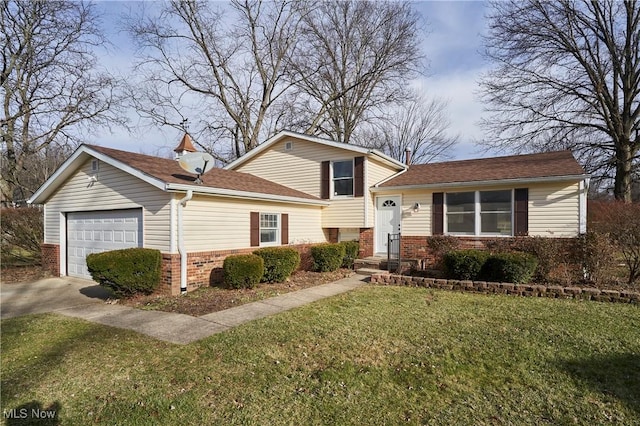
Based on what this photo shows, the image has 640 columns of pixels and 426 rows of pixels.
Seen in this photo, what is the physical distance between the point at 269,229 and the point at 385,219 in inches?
185

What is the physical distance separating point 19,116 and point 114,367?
766 inches

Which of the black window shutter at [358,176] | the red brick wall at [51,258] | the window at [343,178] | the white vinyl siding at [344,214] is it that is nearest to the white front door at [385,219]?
the white vinyl siding at [344,214]

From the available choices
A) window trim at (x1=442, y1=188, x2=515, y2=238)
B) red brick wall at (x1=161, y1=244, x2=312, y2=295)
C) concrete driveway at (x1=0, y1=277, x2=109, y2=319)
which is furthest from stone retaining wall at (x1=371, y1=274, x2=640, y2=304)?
concrete driveway at (x1=0, y1=277, x2=109, y2=319)

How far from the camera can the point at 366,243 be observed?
13477 mm

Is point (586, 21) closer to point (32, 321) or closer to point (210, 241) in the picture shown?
point (210, 241)

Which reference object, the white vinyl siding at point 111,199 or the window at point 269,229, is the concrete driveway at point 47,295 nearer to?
the white vinyl siding at point 111,199

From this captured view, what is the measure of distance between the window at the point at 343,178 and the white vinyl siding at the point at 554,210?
620cm

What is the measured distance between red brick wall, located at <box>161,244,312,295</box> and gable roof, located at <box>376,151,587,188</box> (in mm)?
6892

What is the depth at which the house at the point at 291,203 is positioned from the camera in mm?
8906

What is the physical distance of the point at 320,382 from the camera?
3.87m

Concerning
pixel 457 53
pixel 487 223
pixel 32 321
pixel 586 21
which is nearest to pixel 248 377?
pixel 32 321

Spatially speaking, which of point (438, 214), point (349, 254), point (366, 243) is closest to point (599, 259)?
point (438, 214)

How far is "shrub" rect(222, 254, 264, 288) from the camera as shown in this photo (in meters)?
8.73

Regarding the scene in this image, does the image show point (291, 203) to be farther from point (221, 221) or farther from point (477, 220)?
point (477, 220)
